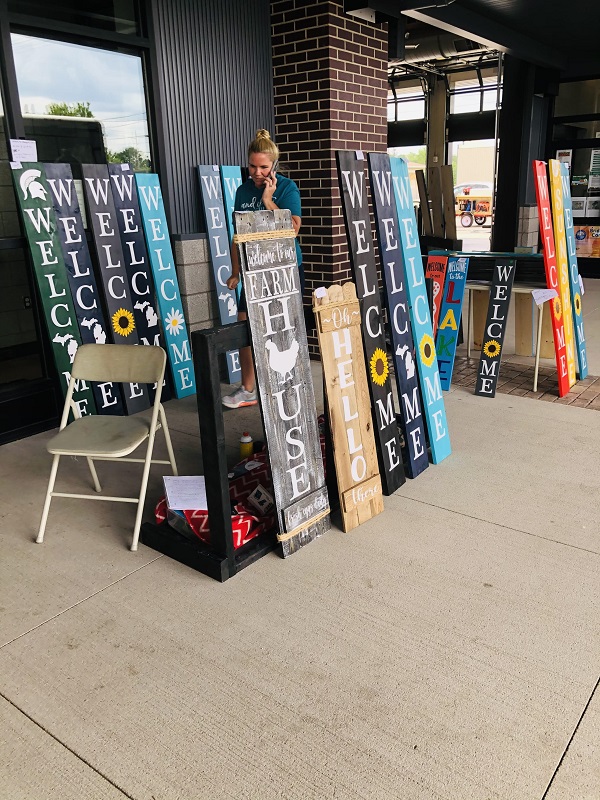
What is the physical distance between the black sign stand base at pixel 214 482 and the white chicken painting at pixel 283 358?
0.11m

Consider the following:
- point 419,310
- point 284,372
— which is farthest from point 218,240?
point 284,372

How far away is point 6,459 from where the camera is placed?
3818 millimetres

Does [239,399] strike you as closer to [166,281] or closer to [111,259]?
[166,281]

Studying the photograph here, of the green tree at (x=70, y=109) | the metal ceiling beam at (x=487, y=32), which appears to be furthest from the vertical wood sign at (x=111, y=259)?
the metal ceiling beam at (x=487, y=32)

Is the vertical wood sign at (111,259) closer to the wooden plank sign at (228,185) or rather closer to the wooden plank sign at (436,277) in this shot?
the wooden plank sign at (228,185)

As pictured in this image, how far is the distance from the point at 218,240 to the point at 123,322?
117 centimetres

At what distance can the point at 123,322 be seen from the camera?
4.43 meters

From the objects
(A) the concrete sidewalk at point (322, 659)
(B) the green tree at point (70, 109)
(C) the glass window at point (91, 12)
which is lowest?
(A) the concrete sidewalk at point (322, 659)

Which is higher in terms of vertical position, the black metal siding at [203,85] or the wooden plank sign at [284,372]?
the black metal siding at [203,85]

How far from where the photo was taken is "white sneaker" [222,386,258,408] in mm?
4582

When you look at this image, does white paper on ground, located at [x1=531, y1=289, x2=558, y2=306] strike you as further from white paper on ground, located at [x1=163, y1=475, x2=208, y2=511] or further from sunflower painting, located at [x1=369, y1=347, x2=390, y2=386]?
white paper on ground, located at [x1=163, y1=475, x2=208, y2=511]

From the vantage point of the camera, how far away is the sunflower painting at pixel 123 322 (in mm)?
4373

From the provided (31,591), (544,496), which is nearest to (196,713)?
(31,591)

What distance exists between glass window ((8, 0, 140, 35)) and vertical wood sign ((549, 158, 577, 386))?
317cm
